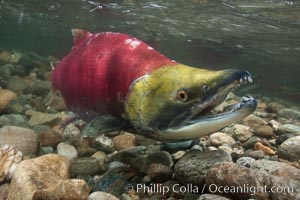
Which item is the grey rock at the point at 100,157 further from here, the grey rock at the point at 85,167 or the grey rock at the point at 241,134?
the grey rock at the point at 241,134

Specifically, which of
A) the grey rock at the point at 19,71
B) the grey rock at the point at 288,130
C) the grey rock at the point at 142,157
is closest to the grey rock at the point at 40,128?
the grey rock at the point at 142,157

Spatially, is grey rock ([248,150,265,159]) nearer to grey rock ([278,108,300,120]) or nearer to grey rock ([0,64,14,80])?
grey rock ([278,108,300,120])

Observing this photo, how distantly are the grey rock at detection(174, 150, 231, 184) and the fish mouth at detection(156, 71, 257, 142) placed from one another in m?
0.58

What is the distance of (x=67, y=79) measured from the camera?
481 cm

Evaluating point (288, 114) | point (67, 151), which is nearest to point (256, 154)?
point (67, 151)

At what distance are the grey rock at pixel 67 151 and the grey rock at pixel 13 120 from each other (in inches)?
88.3

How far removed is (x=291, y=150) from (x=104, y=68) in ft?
10.5

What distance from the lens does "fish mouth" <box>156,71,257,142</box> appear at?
3.12m

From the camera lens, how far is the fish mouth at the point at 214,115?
312 cm

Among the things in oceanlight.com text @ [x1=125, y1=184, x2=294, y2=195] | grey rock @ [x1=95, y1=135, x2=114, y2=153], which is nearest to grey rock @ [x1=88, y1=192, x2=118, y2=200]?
oceanlight.com text @ [x1=125, y1=184, x2=294, y2=195]

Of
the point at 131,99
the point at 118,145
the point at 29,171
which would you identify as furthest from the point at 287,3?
the point at 29,171

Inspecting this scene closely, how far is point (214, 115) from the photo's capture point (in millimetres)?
3311

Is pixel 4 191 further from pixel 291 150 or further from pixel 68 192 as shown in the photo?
pixel 291 150

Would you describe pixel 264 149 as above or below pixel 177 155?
below
